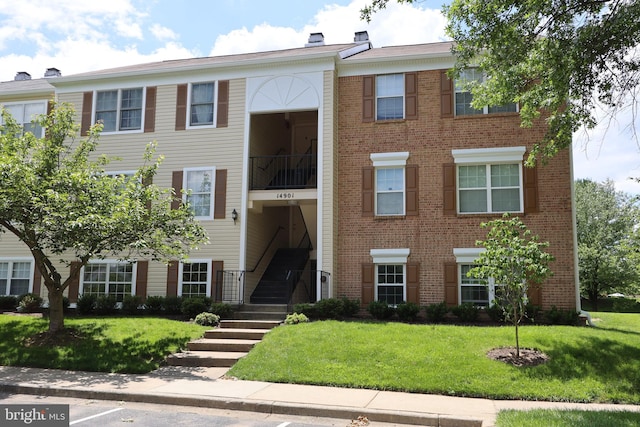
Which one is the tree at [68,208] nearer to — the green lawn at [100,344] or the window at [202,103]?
the green lawn at [100,344]

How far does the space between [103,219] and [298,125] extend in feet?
Answer: 41.9

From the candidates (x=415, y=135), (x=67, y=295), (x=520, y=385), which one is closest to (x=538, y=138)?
(x=415, y=135)

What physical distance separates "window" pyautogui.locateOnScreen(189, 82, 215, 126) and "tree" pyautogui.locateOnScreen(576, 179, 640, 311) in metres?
25.7

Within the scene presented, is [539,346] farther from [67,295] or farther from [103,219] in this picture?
[67,295]

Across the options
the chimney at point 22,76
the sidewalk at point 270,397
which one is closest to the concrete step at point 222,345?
the sidewalk at point 270,397

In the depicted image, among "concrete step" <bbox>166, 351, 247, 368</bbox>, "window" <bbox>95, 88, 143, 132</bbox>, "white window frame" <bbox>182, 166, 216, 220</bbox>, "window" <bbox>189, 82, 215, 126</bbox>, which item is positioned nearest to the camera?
"concrete step" <bbox>166, 351, 247, 368</bbox>

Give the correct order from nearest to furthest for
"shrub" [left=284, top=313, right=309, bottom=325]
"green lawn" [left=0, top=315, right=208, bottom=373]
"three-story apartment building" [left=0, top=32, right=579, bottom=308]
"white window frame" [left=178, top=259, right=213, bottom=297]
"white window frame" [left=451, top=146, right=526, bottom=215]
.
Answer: "green lawn" [left=0, top=315, right=208, bottom=373] < "shrub" [left=284, top=313, right=309, bottom=325] < "white window frame" [left=451, top=146, right=526, bottom=215] < "three-story apartment building" [left=0, top=32, right=579, bottom=308] < "white window frame" [left=178, top=259, right=213, bottom=297]

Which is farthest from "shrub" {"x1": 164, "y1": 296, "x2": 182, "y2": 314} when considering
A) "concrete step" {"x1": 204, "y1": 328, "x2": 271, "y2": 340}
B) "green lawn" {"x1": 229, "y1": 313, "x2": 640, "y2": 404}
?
"green lawn" {"x1": 229, "y1": 313, "x2": 640, "y2": 404}

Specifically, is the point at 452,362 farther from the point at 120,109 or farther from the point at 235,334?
the point at 120,109

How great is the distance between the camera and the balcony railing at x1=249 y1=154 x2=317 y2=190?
739 inches

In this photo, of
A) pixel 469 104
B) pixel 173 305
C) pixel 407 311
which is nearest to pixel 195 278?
pixel 173 305

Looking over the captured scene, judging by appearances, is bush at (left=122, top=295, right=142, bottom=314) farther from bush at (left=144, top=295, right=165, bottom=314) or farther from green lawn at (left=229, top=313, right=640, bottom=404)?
green lawn at (left=229, top=313, right=640, bottom=404)

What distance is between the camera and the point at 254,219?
18547 mm

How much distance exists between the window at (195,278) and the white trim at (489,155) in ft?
28.5
